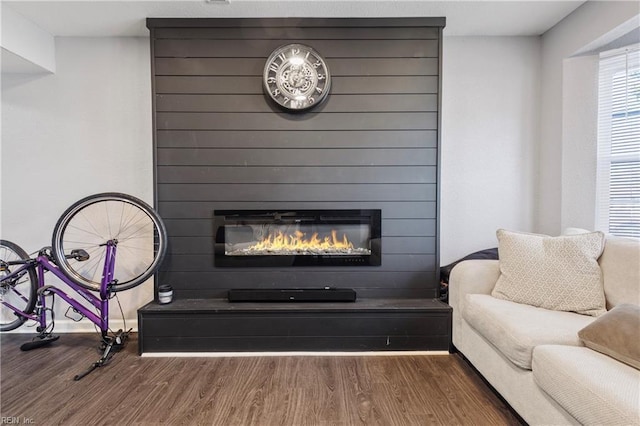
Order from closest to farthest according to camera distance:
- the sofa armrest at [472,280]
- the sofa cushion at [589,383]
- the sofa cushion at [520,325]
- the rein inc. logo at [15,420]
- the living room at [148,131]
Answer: the sofa cushion at [589,383] < the sofa cushion at [520,325] < the rein inc. logo at [15,420] < the sofa armrest at [472,280] < the living room at [148,131]

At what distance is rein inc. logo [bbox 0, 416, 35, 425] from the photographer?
1.64 meters

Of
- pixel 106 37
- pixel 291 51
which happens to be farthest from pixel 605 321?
pixel 106 37

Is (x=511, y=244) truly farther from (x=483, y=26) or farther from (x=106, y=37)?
(x=106, y=37)

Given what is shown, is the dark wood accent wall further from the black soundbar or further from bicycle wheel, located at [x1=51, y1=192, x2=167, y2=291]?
bicycle wheel, located at [x1=51, y1=192, x2=167, y2=291]

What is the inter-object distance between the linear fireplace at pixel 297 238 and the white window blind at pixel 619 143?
1734 mm

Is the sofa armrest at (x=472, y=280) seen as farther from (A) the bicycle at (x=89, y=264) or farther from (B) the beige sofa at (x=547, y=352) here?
(A) the bicycle at (x=89, y=264)

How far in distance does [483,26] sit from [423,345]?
2.56 m

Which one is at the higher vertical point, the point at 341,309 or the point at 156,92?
the point at 156,92

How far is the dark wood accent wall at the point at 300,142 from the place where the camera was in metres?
2.52

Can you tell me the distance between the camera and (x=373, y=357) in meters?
2.30

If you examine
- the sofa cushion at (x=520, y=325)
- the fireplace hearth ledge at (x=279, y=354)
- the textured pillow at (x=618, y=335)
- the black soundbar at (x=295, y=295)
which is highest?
the textured pillow at (x=618, y=335)

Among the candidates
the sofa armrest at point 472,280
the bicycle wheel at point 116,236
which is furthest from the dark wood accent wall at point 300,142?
the bicycle wheel at point 116,236

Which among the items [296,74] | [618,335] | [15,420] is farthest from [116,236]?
[618,335]

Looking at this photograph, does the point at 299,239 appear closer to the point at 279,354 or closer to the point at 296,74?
the point at 279,354
